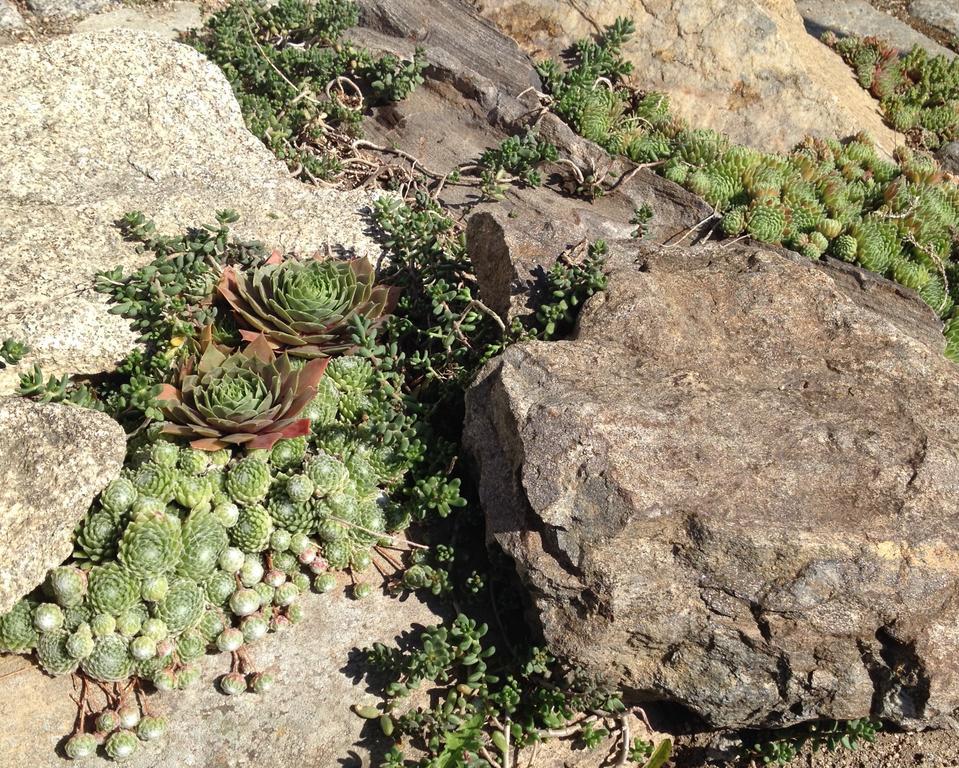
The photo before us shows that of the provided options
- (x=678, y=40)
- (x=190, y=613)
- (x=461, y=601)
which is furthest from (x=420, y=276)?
(x=678, y=40)

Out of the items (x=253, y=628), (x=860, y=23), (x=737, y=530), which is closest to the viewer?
(x=737, y=530)

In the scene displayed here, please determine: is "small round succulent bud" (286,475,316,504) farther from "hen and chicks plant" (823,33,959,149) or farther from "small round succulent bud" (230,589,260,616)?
"hen and chicks plant" (823,33,959,149)

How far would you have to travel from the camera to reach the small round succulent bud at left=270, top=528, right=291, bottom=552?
154 inches

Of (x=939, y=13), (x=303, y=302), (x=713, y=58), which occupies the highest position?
(x=939, y=13)

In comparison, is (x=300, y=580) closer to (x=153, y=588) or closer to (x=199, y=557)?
(x=199, y=557)

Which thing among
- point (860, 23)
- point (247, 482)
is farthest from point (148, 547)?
point (860, 23)

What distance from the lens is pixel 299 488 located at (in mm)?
3881

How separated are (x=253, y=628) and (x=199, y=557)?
43 centimetres

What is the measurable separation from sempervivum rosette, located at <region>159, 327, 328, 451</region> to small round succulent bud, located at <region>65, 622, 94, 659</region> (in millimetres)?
968

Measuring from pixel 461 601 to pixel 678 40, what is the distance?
5.82 metres

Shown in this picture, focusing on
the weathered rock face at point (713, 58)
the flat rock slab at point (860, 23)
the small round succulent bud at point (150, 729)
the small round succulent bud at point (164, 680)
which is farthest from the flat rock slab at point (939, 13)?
the small round succulent bud at point (150, 729)

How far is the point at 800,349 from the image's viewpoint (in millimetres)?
4168

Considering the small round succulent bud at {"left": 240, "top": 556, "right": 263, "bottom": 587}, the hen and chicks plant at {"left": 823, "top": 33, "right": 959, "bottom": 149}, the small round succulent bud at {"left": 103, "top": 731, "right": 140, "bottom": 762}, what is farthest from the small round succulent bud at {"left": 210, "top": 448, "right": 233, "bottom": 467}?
the hen and chicks plant at {"left": 823, "top": 33, "right": 959, "bottom": 149}

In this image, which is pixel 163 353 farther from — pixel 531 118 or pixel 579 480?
pixel 531 118
